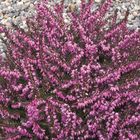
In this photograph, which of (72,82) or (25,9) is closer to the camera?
(72,82)

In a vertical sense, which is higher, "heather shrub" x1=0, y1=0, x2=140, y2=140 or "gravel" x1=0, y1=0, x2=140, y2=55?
"heather shrub" x1=0, y1=0, x2=140, y2=140

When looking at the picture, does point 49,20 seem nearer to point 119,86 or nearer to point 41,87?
point 41,87

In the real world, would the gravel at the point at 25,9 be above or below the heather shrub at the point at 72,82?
below

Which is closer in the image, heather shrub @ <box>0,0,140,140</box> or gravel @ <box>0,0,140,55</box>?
heather shrub @ <box>0,0,140,140</box>

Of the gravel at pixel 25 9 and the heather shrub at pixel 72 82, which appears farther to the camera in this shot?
the gravel at pixel 25 9

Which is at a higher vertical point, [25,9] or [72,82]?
[72,82]
